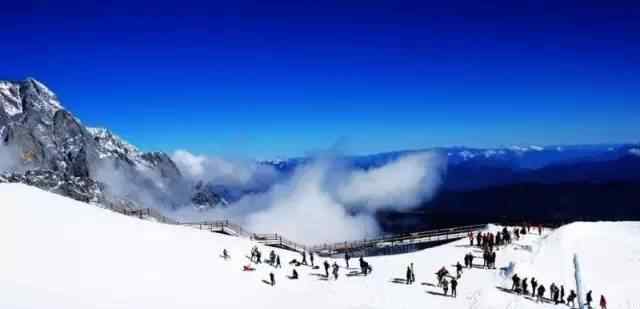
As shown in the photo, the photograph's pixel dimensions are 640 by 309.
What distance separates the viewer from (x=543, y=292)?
3222cm

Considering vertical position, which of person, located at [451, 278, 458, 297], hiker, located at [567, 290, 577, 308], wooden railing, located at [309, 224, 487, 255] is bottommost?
hiker, located at [567, 290, 577, 308]

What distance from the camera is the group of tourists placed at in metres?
31.0

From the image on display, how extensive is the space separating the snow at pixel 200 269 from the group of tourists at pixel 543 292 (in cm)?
103

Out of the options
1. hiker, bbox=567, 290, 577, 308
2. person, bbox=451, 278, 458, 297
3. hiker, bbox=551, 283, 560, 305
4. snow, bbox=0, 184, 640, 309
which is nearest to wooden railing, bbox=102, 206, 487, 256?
snow, bbox=0, 184, 640, 309

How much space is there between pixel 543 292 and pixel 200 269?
20808mm

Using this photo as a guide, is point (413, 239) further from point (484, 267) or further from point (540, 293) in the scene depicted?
point (540, 293)

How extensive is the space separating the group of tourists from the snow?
1.03 metres

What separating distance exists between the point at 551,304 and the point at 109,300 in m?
24.0

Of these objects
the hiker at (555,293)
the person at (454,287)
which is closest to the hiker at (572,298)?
the hiker at (555,293)

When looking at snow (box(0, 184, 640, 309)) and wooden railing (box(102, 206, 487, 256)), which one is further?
wooden railing (box(102, 206, 487, 256))

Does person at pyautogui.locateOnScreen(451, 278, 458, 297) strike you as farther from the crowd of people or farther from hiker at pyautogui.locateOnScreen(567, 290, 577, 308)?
hiker at pyautogui.locateOnScreen(567, 290, 577, 308)

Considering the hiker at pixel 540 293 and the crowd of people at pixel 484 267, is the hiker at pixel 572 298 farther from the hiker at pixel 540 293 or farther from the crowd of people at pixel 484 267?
the hiker at pixel 540 293

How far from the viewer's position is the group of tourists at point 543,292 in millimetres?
31033

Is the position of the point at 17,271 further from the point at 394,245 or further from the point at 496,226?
the point at 496,226
